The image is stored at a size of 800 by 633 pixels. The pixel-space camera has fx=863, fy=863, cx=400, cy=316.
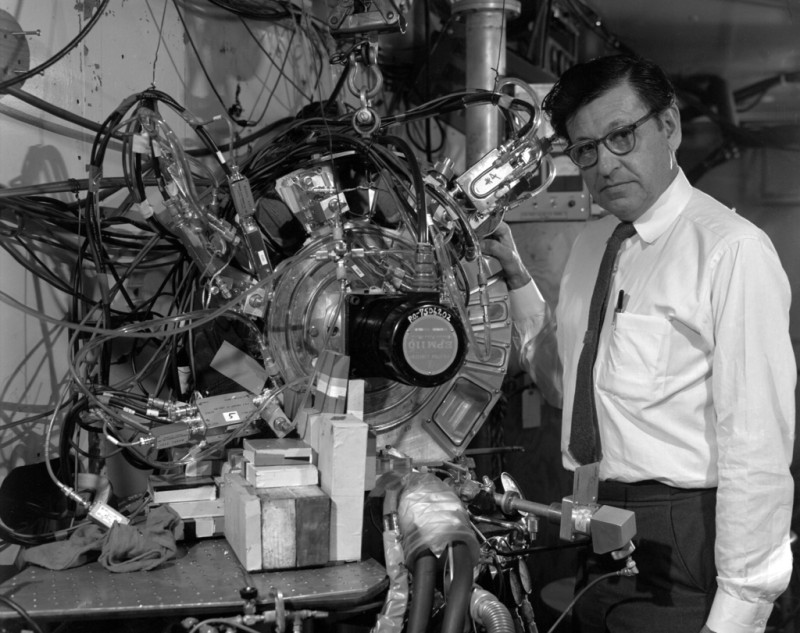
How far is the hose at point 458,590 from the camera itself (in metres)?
1.30

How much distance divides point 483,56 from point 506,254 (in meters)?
0.65

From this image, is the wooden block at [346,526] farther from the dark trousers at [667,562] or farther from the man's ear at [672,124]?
the man's ear at [672,124]

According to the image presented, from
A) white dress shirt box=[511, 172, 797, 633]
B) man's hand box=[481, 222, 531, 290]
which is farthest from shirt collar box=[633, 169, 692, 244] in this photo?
man's hand box=[481, 222, 531, 290]

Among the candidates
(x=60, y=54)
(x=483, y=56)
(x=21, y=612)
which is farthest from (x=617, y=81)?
(x=21, y=612)

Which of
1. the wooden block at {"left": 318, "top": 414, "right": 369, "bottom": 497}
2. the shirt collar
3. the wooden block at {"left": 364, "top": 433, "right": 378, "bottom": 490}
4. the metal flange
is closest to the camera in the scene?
the wooden block at {"left": 318, "top": 414, "right": 369, "bottom": 497}

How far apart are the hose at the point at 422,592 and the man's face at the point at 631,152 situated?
0.84 m

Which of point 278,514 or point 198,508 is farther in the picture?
point 198,508

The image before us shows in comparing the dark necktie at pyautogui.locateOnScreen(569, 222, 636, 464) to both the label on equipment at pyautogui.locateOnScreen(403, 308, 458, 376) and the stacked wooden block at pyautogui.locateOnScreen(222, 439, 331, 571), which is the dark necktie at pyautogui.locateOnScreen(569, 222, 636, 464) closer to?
the label on equipment at pyautogui.locateOnScreen(403, 308, 458, 376)

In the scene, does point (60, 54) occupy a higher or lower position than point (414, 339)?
higher

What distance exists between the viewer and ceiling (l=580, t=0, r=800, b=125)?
105 inches

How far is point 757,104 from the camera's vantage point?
109 inches

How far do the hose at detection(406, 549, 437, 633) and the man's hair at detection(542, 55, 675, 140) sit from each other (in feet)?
3.19

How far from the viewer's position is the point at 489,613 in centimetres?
137

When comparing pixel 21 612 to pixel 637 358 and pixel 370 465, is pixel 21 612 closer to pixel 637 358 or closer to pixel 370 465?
pixel 370 465
